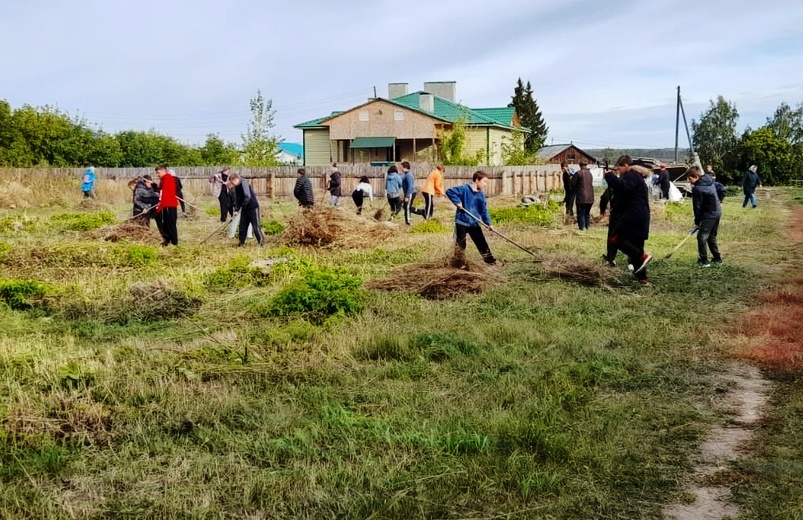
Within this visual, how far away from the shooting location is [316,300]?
27.3 feet

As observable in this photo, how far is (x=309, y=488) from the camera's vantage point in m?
3.94

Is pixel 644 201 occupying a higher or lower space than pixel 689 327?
higher

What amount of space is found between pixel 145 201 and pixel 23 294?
8214mm

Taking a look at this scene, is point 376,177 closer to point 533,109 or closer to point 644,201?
point 644,201

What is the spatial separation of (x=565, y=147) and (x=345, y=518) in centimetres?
8063

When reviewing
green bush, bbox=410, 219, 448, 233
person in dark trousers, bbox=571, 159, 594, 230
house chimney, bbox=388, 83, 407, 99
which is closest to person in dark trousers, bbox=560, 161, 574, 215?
person in dark trousers, bbox=571, 159, 594, 230

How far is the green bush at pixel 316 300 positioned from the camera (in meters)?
8.26

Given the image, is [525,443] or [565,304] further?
[565,304]

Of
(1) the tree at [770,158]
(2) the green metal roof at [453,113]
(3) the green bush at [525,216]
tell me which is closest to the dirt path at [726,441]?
(3) the green bush at [525,216]

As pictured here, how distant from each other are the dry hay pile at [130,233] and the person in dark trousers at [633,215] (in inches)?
384

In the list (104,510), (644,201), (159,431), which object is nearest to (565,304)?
(644,201)

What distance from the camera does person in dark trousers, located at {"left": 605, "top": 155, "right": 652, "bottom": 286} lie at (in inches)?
424

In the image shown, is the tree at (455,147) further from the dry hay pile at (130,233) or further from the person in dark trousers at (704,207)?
the person in dark trousers at (704,207)

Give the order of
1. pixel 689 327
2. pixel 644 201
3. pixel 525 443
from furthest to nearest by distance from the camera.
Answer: pixel 644 201
pixel 689 327
pixel 525 443
